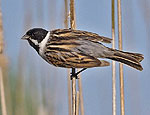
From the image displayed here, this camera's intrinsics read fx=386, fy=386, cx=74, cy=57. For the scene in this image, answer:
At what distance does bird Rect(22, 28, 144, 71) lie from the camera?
68.6 inches

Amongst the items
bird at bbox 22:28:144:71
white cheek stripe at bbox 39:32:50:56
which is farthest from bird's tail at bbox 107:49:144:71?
white cheek stripe at bbox 39:32:50:56

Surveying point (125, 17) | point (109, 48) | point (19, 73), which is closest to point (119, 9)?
point (109, 48)

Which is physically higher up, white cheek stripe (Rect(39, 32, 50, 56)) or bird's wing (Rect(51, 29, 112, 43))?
bird's wing (Rect(51, 29, 112, 43))

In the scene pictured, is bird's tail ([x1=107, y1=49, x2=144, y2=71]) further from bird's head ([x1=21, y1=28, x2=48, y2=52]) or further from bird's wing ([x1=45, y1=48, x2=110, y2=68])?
bird's head ([x1=21, y1=28, x2=48, y2=52])

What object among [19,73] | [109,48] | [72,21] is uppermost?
[72,21]

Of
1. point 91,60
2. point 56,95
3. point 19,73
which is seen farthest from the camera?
point 56,95

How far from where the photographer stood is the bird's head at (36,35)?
1878mm

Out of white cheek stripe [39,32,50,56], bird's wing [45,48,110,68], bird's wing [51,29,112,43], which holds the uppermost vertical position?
bird's wing [51,29,112,43]

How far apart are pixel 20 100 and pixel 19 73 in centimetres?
17

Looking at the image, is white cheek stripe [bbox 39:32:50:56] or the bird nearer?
the bird

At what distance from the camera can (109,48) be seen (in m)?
1.79

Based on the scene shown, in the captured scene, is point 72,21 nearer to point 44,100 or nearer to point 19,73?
point 19,73

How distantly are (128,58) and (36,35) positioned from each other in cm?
47

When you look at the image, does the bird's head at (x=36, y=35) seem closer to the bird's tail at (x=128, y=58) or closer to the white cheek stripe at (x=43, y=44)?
the white cheek stripe at (x=43, y=44)
